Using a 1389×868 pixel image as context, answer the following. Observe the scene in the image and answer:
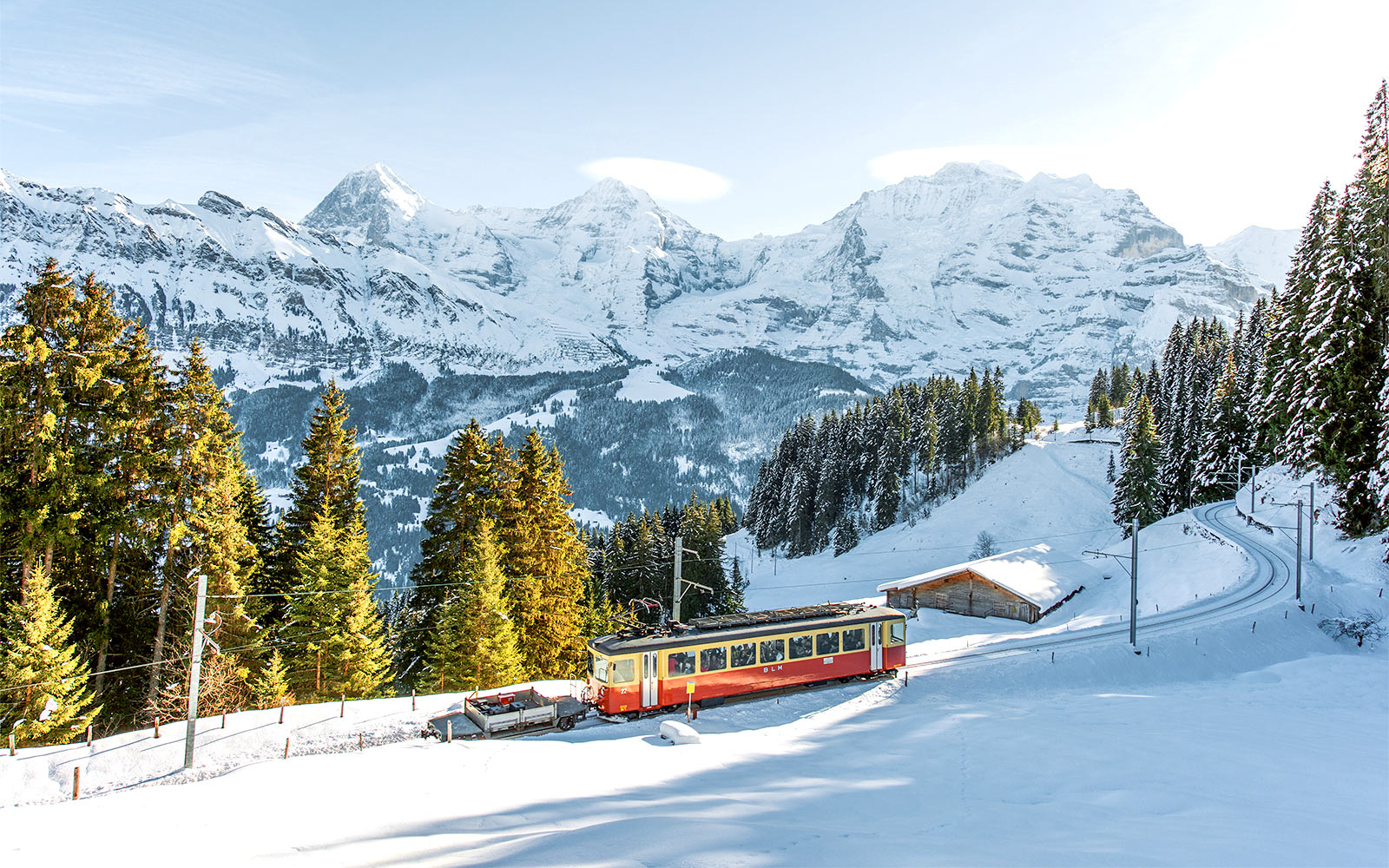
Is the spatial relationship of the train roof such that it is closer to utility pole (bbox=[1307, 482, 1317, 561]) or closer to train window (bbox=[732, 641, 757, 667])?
train window (bbox=[732, 641, 757, 667])

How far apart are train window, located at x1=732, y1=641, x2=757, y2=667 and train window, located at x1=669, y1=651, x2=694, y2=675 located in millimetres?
1808

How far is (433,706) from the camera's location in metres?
27.4

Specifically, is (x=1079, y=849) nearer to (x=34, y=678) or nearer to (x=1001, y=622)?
(x=34, y=678)

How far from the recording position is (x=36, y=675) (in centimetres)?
2359

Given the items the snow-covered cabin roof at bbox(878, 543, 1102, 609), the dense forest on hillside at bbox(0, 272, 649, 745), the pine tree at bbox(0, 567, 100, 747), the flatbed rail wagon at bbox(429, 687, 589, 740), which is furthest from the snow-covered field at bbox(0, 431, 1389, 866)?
the snow-covered cabin roof at bbox(878, 543, 1102, 609)

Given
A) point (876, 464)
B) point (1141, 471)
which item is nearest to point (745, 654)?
point (1141, 471)

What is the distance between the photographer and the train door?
2542 cm

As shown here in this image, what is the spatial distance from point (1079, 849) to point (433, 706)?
77.8 ft

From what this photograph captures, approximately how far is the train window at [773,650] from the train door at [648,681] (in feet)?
15.0

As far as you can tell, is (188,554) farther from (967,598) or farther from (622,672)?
(967,598)

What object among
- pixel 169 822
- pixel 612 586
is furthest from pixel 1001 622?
pixel 169 822

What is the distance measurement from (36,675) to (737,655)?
23.3m

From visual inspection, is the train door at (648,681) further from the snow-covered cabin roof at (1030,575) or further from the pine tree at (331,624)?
the snow-covered cabin roof at (1030,575)

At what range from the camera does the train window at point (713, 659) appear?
26516mm
